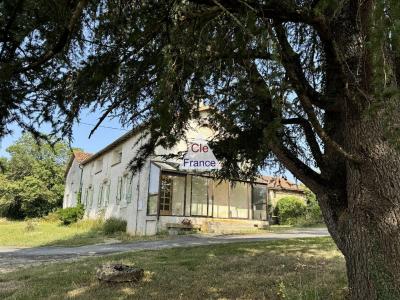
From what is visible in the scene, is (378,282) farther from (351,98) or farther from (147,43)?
(147,43)

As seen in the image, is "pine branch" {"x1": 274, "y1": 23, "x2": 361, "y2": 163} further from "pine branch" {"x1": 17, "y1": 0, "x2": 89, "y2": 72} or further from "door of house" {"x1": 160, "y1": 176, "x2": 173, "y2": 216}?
"door of house" {"x1": 160, "y1": 176, "x2": 173, "y2": 216}

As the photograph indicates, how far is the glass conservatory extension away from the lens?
73.5 ft

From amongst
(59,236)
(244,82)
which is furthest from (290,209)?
(244,82)

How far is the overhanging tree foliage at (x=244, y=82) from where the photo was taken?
349 centimetres

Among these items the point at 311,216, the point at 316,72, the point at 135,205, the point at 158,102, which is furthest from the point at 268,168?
the point at 311,216

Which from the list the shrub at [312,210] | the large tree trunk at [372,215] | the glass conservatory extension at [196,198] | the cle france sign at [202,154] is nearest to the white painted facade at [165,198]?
the glass conservatory extension at [196,198]

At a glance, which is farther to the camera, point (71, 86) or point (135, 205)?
point (135, 205)

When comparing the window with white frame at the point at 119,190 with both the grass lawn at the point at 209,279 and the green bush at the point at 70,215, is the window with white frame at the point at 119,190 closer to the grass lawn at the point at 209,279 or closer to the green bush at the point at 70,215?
the green bush at the point at 70,215

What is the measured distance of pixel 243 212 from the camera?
26.0 m

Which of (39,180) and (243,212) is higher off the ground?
(39,180)

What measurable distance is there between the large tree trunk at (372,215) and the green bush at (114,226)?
20263 millimetres

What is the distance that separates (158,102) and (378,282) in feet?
8.93

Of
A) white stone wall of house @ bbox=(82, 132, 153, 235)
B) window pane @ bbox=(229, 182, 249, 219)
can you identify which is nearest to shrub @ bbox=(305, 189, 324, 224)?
window pane @ bbox=(229, 182, 249, 219)

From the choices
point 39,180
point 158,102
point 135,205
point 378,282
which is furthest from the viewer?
point 39,180
